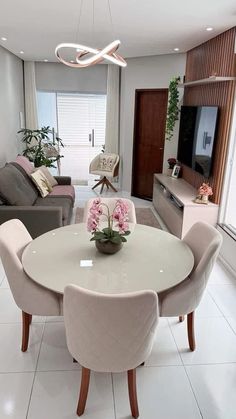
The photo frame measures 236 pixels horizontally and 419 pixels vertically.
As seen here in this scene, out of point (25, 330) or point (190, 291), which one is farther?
point (25, 330)

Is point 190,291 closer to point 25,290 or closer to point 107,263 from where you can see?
point 107,263

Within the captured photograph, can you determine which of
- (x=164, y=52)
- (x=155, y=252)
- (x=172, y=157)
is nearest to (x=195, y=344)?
(x=155, y=252)

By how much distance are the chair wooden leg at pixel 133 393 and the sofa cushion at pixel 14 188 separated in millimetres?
2456

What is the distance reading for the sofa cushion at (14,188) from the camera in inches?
141

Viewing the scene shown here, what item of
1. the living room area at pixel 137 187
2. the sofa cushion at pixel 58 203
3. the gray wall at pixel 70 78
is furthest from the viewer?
the gray wall at pixel 70 78

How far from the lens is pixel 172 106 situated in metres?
5.23

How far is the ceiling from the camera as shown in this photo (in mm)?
2838

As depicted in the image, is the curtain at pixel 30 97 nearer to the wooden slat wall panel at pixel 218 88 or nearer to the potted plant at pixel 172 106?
the potted plant at pixel 172 106

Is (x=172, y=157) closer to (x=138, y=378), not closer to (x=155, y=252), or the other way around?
(x=155, y=252)

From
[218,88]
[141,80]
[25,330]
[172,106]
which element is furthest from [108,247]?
[141,80]

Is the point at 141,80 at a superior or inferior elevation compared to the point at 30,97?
superior

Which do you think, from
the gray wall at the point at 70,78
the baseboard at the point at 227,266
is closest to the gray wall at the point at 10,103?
the gray wall at the point at 70,78

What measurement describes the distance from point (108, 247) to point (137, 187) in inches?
172

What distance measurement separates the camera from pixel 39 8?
301cm
